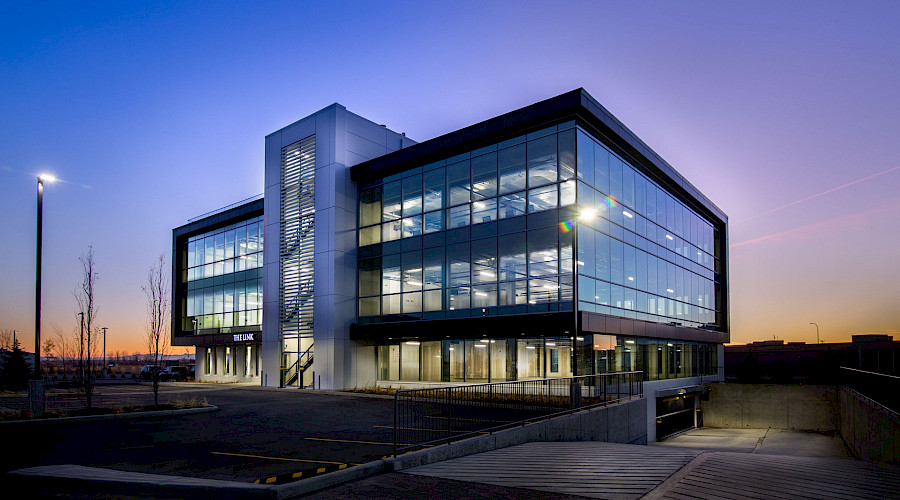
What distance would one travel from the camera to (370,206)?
3441 cm

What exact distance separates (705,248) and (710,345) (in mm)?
7299

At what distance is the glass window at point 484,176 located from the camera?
2922 centimetres

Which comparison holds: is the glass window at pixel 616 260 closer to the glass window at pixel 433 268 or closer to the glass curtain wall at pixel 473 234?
the glass curtain wall at pixel 473 234

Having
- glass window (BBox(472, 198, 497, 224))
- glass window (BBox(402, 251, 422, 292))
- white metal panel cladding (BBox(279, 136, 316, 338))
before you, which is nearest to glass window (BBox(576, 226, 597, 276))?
glass window (BBox(472, 198, 497, 224))

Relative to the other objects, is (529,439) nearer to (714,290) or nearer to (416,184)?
(416,184)

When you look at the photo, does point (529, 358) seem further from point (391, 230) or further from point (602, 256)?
point (391, 230)

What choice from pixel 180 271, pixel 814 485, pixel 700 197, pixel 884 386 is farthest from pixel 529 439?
pixel 180 271

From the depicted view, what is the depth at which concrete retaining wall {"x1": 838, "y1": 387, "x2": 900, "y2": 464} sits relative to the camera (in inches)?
508

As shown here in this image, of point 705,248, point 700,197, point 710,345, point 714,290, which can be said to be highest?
point 700,197

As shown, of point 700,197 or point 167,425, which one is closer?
point 167,425

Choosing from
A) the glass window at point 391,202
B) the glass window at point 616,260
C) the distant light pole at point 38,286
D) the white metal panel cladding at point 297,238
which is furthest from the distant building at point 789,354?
the distant light pole at point 38,286

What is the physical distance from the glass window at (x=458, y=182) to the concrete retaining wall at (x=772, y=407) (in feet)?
75.6

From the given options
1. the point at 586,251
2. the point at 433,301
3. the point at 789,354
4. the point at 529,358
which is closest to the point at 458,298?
the point at 433,301

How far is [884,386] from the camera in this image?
1555 centimetres
